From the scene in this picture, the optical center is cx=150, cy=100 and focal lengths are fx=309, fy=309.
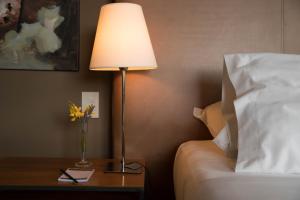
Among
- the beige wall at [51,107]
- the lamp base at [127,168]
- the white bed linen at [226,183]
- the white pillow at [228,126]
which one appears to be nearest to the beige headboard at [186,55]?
the lamp base at [127,168]

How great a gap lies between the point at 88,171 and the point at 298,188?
87 centimetres

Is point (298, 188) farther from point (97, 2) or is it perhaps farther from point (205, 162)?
point (97, 2)

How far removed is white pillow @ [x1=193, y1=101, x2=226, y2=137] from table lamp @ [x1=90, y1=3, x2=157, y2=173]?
0.38 meters

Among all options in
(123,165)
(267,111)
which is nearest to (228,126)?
(267,111)

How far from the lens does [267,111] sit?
1040 mm

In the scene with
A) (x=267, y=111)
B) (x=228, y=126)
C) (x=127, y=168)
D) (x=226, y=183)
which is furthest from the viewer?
(x=127, y=168)

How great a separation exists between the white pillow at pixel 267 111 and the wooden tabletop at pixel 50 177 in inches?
18.0

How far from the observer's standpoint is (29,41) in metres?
1.72

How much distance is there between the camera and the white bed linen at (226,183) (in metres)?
0.81

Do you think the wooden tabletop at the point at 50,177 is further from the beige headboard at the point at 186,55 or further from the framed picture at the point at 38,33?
the framed picture at the point at 38,33

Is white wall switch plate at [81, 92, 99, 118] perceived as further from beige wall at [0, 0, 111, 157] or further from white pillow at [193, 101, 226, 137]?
white pillow at [193, 101, 226, 137]

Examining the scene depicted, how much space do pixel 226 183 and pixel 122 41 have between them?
742 millimetres

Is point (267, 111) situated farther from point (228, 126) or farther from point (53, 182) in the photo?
point (53, 182)

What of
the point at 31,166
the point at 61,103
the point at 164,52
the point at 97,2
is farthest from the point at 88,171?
the point at 97,2
